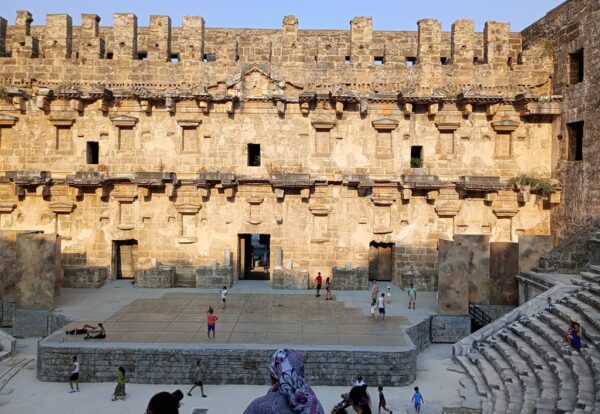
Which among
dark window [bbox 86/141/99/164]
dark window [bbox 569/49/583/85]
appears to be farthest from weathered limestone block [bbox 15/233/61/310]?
dark window [bbox 569/49/583/85]

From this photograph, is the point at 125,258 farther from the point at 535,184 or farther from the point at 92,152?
the point at 535,184

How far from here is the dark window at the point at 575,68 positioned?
61.4 feet

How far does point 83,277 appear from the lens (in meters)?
19.7

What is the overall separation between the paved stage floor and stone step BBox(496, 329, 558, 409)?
260 centimetres

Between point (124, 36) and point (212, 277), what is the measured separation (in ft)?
31.4

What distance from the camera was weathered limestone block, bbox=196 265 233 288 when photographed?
19719 millimetres

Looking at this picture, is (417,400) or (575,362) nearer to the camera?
(575,362)

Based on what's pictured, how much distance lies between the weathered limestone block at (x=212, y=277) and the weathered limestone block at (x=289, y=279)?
1.75m

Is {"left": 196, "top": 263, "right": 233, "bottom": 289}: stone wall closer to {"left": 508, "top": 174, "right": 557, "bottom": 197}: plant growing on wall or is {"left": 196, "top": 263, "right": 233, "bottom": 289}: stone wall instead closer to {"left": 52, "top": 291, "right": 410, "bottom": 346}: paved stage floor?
{"left": 52, "top": 291, "right": 410, "bottom": 346}: paved stage floor

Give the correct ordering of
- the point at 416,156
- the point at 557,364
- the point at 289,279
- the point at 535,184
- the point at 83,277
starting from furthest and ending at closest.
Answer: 1. the point at 416,156
2. the point at 83,277
3. the point at 289,279
4. the point at 535,184
5. the point at 557,364

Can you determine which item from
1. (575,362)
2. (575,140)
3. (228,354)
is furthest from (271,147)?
(575,362)

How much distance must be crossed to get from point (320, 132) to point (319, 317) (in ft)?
24.3

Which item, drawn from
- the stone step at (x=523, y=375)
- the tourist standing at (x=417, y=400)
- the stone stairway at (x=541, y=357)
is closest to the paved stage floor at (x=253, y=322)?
the tourist standing at (x=417, y=400)

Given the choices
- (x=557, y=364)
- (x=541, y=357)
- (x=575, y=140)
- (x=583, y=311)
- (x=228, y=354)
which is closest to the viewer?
(x=557, y=364)
